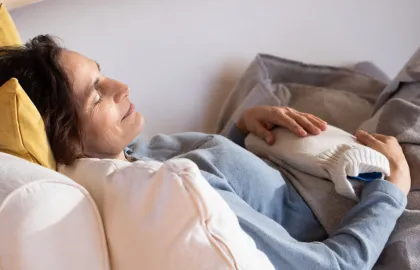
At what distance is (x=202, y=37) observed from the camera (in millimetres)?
1604

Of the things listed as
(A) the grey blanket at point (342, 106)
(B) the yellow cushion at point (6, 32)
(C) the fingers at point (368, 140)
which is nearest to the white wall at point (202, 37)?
(A) the grey blanket at point (342, 106)

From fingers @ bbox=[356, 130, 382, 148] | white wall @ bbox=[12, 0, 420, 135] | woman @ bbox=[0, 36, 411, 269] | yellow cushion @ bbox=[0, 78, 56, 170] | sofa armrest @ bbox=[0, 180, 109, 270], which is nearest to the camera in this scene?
sofa armrest @ bbox=[0, 180, 109, 270]

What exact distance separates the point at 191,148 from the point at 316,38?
2.66 ft

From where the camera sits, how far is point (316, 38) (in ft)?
5.89

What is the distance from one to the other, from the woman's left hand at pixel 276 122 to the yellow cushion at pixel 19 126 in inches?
22.1

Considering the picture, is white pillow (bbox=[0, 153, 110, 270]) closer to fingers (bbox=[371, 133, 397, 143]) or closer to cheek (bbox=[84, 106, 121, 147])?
cheek (bbox=[84, 106, 121, 147])

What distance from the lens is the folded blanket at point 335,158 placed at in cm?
106

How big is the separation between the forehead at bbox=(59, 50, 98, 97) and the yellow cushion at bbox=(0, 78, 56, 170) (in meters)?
0.16

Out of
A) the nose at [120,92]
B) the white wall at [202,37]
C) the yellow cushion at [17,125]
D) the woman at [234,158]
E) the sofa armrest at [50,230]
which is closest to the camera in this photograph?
the sofa armrest at [50,230]

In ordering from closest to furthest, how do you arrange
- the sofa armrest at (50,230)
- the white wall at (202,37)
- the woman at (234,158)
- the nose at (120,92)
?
1. the sofa armrest at (50,230)
2. the woman at (234,158)
3. the nose at (120,92)
4. the white wall at (202,37)

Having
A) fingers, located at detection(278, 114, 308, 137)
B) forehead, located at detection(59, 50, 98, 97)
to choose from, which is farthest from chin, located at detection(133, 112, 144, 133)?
fingers, located at detection(278, 114, 308, 137)

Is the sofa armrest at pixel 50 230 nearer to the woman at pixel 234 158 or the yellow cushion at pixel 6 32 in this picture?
the woman at pixel 234 158

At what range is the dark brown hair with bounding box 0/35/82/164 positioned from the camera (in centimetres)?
91

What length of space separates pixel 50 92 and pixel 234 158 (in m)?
0.38
